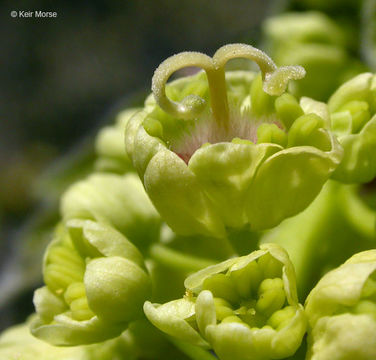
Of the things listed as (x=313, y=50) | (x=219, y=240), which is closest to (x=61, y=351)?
(x=219, y=240)

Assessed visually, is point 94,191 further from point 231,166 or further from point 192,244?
point 231,166

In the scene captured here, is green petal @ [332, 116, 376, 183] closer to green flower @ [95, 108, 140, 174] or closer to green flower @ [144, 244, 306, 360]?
green flower @ [144, 244, 306, 360]

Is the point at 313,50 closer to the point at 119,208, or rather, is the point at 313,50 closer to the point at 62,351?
the point at 119,208

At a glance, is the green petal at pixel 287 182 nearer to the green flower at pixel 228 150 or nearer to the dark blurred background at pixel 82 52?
the green flower at pixel 228 150

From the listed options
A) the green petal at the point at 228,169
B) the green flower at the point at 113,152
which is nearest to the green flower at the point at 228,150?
the green petal at the point at 228,169

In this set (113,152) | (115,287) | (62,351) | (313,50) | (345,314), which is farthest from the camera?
(313,50)

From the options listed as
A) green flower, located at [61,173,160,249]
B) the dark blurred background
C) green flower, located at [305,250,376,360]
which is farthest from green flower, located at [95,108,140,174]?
the dark blurred background

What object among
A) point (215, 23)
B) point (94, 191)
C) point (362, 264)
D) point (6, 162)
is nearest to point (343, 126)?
point (362, 264)
